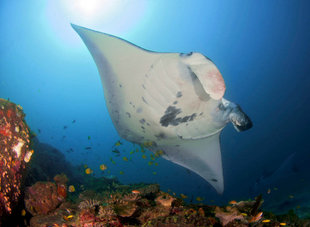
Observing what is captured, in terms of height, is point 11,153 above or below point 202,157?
below

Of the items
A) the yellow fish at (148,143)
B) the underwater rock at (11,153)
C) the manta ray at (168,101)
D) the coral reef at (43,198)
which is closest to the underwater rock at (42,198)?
the coral reef at (43,198)

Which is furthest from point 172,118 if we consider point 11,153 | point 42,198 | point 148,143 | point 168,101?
point 42,198

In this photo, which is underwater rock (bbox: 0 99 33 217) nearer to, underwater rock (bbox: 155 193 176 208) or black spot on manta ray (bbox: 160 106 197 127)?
underwater rock (bbox: 155 193 176 208)

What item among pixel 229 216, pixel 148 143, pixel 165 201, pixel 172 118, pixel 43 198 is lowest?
pixel 43 198

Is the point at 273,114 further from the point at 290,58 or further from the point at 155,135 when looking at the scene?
the point at 155,135

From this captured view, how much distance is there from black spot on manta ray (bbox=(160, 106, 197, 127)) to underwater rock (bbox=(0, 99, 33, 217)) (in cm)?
208

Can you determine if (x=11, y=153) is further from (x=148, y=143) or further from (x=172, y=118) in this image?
(x=172, y=118)

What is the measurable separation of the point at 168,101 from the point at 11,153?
7.30 ft

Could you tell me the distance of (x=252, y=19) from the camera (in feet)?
78.2

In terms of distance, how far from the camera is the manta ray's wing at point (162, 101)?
2.26 metres

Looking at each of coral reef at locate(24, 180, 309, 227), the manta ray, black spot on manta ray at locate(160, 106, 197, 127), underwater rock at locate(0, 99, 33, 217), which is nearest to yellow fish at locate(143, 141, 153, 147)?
the manta ray

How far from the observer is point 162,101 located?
2.47 meters

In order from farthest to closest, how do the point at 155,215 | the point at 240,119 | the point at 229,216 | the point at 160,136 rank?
the point at 160,136
the point at 240,119
the point at 229,216
the point at 155,215

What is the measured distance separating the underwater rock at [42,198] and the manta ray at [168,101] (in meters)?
1.51
